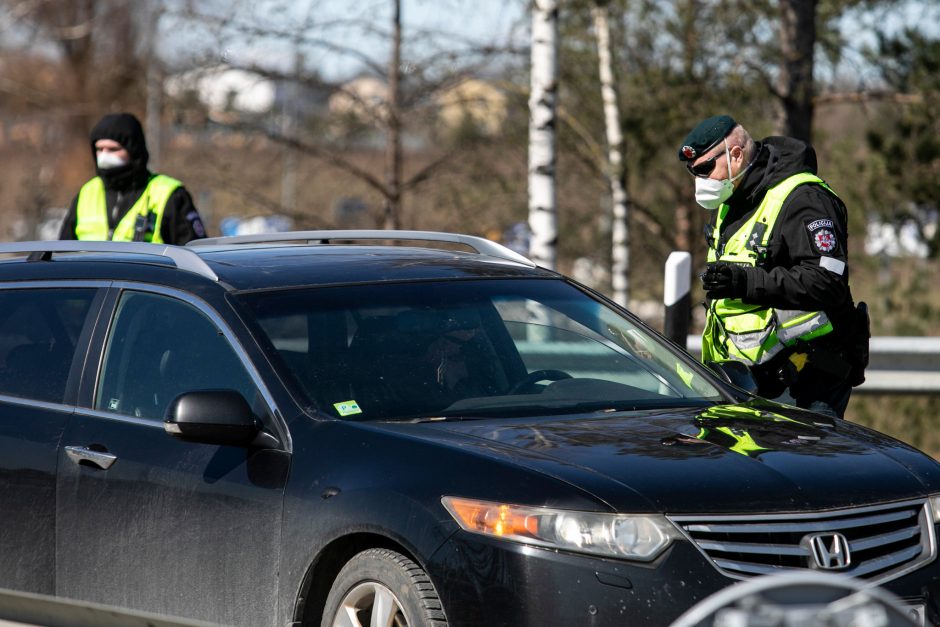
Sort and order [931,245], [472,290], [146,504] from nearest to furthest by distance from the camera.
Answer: [146,504], [472,290], [931,245]

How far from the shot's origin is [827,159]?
1371 centimetres

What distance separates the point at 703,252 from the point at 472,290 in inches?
392

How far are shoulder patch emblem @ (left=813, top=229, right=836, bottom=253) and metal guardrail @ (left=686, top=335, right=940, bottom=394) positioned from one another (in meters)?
4.15

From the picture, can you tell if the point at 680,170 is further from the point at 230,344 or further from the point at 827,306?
the point at 230,344

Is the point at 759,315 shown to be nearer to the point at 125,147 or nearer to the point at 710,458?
the point at 710,458

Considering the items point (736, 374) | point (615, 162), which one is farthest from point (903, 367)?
point (736, 374)

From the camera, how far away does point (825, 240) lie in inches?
232

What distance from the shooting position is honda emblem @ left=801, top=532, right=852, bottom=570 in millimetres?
3902

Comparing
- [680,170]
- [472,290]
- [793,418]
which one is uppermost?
[680,170]

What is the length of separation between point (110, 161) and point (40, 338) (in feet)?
9.57

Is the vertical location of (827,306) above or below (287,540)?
above

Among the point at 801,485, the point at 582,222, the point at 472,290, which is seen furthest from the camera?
the point at 582,222

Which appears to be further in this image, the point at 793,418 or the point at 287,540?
the point at 793,418

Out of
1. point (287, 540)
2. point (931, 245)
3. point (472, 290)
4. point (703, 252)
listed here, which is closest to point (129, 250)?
point (472, 290)
